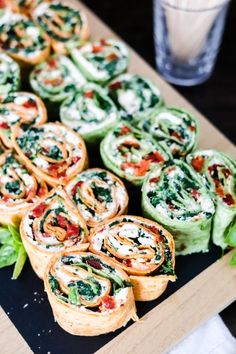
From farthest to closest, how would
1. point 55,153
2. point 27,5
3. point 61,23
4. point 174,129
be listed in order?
point 27,5 < point 61,23 < point 174,129 < point 55,153

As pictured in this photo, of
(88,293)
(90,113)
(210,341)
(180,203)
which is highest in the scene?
(90,113)

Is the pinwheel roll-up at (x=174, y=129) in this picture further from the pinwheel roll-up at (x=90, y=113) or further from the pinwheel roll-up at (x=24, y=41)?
the pinwheel roll-up at (x=24, y=41)

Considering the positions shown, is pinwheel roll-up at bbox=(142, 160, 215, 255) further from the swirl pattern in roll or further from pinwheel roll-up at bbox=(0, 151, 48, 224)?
the swirl pattern in roll

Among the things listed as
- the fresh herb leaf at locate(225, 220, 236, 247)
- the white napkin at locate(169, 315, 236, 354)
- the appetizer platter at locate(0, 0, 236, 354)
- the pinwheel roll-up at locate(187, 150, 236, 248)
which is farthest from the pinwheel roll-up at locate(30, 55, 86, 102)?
the white napkin at locate(169, 315, 236, 354)

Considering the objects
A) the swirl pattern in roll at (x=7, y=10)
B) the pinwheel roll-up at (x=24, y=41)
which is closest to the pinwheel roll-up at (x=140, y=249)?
the pinwheel roll-up at (x=24, y=41)

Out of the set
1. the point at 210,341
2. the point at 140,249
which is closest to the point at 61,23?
the point at 140,249

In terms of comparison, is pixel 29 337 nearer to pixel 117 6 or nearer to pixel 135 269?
pixel 135 269

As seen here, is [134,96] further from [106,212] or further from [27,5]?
[27,5]
